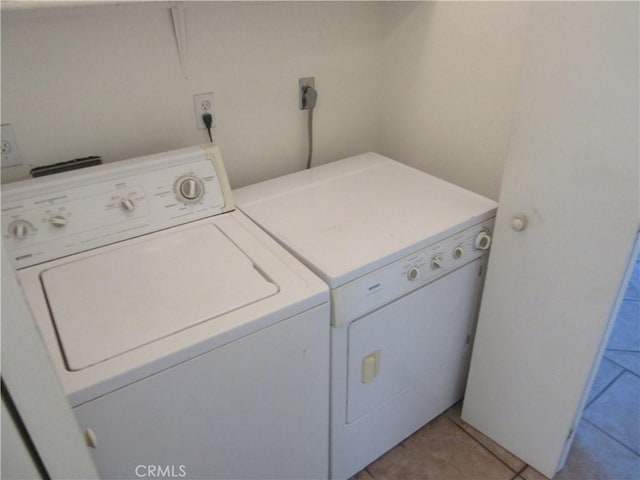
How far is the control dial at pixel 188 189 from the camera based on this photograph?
135 centimetres

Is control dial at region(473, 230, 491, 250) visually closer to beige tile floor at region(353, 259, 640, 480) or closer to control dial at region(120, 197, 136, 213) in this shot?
beige tile floor at region(353, 259, 640, 480)

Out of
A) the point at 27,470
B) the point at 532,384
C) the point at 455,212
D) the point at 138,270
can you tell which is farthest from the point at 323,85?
the point at 27,470

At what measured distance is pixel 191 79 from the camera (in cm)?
145

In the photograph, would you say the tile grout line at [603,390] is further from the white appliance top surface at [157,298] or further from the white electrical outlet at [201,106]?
the white electrical outlet at [201,106]

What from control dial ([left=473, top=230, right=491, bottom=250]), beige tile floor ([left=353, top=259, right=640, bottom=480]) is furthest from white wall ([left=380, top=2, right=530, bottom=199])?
beige tile floor ([left=353, top=259, right=640, bottom=480])

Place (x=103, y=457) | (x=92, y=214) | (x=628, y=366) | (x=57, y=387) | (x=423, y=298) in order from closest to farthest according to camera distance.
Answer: (x=57, y=387)
(x=103, y=457)
(x=92, y=214)
(x=423, y=298)
(x=628, y=366)

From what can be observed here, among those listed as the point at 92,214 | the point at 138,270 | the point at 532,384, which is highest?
the point at 92,214

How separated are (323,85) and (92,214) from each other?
921 mm

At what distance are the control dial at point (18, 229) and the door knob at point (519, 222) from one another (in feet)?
4.06

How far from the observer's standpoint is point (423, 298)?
53.6 inches

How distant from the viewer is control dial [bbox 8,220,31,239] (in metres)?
1.14

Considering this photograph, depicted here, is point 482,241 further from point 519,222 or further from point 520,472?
point 520,472

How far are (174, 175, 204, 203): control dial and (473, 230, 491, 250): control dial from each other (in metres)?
0.81

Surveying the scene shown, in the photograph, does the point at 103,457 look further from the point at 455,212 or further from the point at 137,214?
the point at 455,212
